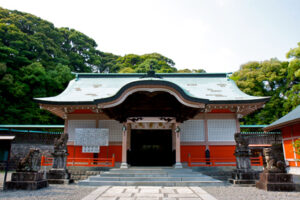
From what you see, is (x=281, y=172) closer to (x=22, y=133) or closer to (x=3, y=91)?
(x=22, y=133)

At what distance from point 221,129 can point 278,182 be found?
593 cm

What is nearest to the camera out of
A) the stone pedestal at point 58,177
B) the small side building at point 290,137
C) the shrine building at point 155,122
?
the stone pedestal at point 58,177

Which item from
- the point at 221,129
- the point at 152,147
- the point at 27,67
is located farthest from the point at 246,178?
the point at 27,67

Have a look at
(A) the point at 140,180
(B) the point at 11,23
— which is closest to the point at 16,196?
(A) the point at 140,180

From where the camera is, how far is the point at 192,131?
42.8 ft

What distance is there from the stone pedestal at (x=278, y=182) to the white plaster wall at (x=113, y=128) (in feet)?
27.1

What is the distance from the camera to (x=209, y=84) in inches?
617

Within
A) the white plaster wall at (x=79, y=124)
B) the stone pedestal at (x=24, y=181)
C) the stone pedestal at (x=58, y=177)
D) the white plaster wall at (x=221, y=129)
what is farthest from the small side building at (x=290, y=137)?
the stone pedestal at (x=24, y=181)

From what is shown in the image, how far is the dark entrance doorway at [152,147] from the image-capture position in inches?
520

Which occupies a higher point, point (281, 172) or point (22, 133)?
point (22, 133)

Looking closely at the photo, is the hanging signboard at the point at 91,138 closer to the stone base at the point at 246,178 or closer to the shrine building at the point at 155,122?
the shrine building at the point at 155,122

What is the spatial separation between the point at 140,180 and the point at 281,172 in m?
5.49

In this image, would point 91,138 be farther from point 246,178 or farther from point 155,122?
point 246,178

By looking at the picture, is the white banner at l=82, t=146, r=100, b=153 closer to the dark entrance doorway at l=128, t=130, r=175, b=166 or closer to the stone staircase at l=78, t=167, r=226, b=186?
the dark entrance doorway at l=128, t=130, r=175, b=166
